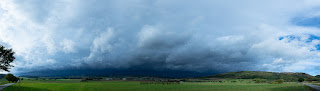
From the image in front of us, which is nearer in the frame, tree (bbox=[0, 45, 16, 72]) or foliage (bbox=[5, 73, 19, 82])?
tree (bbox=[0, 45, 16, 72])

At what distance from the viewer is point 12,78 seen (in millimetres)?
133875

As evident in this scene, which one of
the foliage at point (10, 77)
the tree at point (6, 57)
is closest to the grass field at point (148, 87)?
the tree at point (6, 57)

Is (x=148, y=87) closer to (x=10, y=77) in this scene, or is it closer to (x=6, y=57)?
(x=6, y=57)

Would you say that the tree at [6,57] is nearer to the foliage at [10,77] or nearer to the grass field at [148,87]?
the grass field at [148,87]

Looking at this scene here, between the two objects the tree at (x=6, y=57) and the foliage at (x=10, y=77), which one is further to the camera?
the foliage at (x=10, y=77)

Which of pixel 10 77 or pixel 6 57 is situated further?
pixel 10 77

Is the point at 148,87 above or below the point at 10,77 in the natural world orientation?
below

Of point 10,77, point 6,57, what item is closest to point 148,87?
point 6,57

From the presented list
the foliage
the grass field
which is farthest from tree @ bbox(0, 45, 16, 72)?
the foliage

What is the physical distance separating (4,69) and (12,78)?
59836 millimetres

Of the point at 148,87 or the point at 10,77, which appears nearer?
the point at 148,87

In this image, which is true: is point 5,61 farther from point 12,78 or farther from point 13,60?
point 12,78

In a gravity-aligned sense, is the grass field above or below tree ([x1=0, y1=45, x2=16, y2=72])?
below

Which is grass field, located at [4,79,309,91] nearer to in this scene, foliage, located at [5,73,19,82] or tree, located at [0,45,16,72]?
tree, located at [0,45,16,72]
